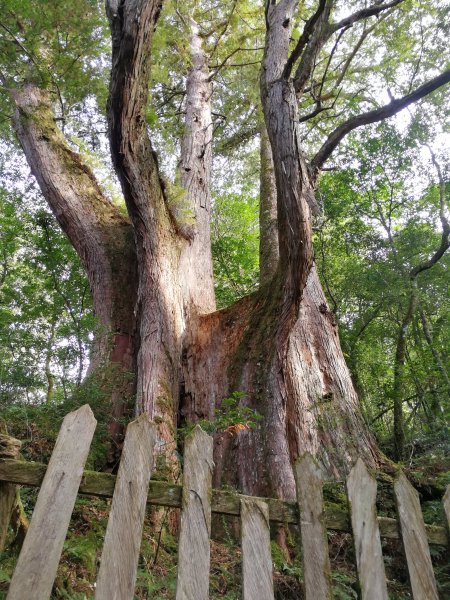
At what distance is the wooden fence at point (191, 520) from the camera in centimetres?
160

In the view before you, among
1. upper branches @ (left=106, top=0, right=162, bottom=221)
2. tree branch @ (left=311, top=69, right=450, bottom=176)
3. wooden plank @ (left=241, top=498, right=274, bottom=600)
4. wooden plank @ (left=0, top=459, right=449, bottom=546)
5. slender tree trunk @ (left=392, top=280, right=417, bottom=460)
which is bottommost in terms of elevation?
wooden plank @ (left=241, top=498, right=274, bottom=600)

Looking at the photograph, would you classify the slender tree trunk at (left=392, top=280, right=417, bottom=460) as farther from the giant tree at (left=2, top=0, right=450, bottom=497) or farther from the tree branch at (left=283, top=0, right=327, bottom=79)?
the tree branch at (left=283, top=0, right=327, bottom=79)

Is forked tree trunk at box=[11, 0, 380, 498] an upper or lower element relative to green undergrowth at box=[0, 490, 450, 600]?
upper

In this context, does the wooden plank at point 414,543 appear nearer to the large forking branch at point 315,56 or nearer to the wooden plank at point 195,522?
the wooden plank at point 195,522

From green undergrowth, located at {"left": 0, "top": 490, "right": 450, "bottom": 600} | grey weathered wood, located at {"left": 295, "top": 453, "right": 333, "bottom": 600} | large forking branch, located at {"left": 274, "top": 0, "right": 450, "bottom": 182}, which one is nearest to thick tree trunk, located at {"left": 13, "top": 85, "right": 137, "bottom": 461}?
green undergrowth, located at {"left": 0, "top": 490, "right": 450, "bottom": 600}

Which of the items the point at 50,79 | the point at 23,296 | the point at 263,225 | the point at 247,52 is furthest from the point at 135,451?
the point at 247,52

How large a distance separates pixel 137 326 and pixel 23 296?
491 centimetres

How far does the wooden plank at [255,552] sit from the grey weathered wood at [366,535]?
1.27ft

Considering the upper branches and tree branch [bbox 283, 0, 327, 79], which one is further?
tree branch [bbox 283, 0, 327, 79]

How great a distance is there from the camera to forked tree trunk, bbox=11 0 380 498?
3695 mm

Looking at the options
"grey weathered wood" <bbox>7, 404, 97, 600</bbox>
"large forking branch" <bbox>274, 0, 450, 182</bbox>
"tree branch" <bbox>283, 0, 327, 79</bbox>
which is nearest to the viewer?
"grey weathered wood" <bbox>7, 404, 97, 600</bbox>

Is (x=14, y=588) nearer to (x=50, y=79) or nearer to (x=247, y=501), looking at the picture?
(x=247, y=501)

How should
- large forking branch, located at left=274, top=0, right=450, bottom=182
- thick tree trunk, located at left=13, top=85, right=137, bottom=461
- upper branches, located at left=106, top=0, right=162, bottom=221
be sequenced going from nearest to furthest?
upper branches, located at left=106, top=0, right=162, bottom=221 → large forking branch, located at left=274, top=0, right=450, bottom=182 → thick tree trunk, located at left=13, top=85, right=137, bottom=461

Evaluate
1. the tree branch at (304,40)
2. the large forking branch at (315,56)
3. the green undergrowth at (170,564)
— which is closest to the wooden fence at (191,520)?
the green undergrowth at (170,564)
